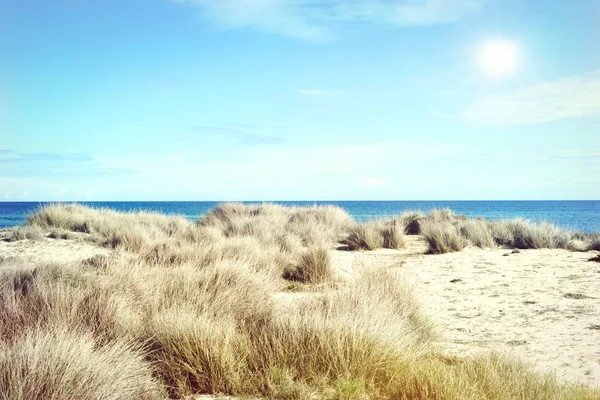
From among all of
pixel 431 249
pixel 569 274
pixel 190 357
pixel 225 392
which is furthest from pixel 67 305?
pixel 431 249

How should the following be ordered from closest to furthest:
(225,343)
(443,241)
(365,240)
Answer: (225,343) → (443,241) → (365,240)

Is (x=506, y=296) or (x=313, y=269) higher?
(x=313, y=269)

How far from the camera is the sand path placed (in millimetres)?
5387

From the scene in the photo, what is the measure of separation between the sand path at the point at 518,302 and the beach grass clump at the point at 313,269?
28.2 inches

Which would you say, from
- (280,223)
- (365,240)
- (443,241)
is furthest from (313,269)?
(280,223)

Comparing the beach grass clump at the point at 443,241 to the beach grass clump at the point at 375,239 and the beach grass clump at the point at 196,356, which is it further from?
the beach grass clump at the point at 196,356

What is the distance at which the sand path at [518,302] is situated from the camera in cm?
539

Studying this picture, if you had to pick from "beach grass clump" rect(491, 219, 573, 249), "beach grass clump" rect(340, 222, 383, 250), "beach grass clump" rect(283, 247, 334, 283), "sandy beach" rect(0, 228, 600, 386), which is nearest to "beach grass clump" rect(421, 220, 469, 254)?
"sandy beach" rect(0, 228, 600, 386)

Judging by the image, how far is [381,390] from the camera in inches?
155

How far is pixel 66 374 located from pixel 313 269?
21.7ft

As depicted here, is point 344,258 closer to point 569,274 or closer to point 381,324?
point 569,274

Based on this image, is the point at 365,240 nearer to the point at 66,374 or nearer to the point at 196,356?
the point at 196,356

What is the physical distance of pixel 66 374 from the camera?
324 cm

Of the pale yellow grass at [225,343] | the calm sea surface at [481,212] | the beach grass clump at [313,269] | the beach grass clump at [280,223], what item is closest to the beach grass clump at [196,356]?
the pale yellow grass at [225,343]
